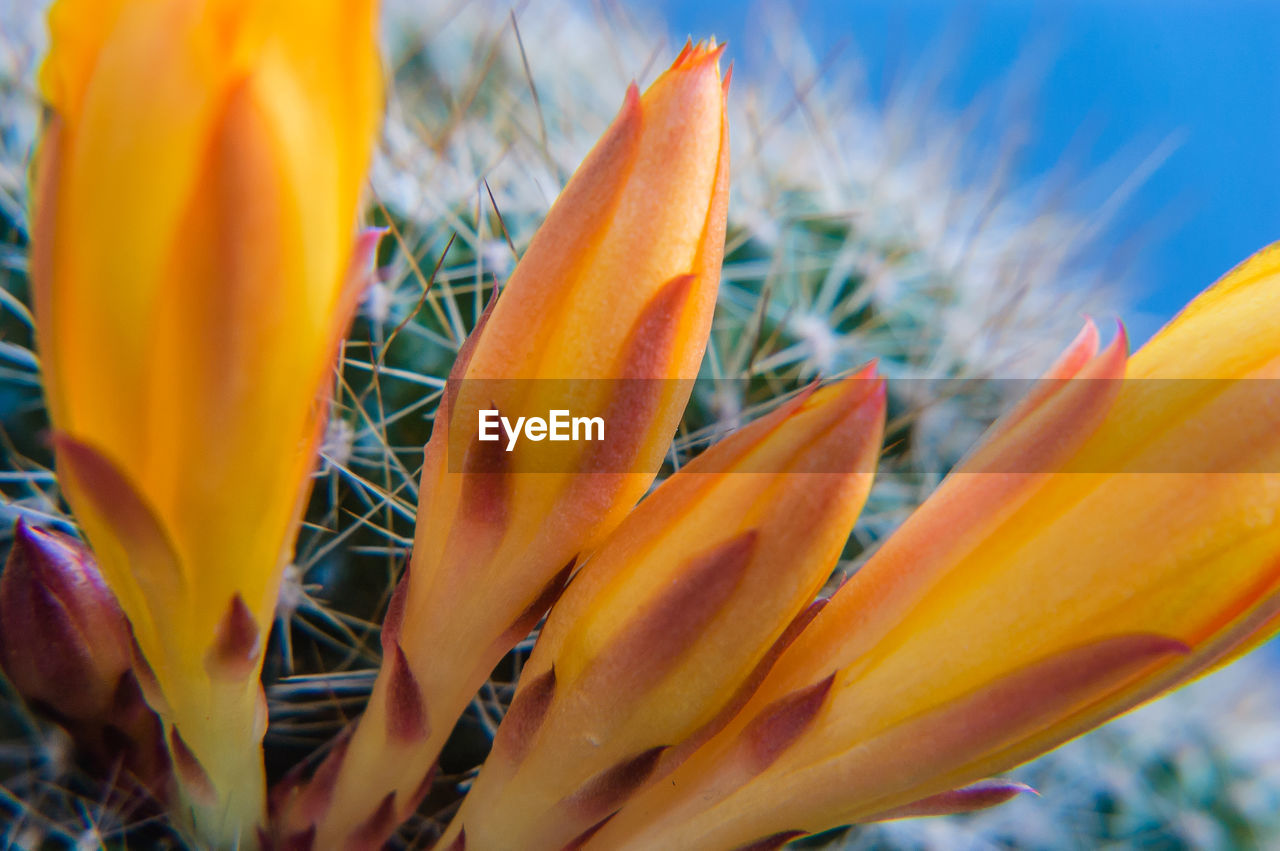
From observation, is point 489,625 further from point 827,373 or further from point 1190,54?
point 1190,54

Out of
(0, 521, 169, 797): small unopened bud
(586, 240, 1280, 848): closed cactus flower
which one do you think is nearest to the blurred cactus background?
(0, 521, 169, 797): small unopened bud

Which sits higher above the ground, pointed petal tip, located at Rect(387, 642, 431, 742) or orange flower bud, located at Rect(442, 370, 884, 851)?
orange flower bud, located at Rect(442, 370, 884, 851)

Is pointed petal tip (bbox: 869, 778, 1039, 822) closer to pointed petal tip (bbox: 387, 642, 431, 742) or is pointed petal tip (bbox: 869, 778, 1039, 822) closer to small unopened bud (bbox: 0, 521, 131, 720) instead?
pointed petal tip (bbox: 387, 642, 431, 742)

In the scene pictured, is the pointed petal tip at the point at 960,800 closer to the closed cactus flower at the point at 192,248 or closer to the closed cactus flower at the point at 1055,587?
the closed cactus flower at the point at 1055,587

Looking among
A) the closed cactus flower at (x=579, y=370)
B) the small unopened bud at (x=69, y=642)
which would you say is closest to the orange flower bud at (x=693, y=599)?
the closed cactus flower at (x=579, y=370)

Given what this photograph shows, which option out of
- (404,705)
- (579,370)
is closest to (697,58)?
(579,370)

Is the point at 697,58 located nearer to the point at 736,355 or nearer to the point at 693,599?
the point at 693,599

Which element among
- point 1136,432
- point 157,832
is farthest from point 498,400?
point 157,832
